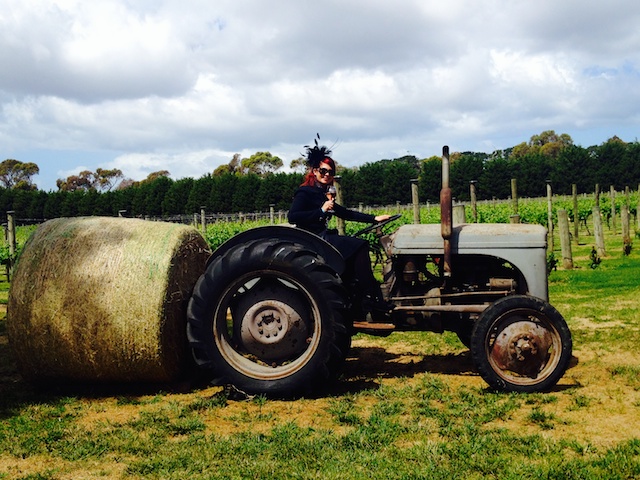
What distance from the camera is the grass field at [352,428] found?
154 inches

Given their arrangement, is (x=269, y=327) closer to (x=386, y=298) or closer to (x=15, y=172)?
(x=386, y=298)

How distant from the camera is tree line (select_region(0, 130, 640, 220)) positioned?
57.4 metres

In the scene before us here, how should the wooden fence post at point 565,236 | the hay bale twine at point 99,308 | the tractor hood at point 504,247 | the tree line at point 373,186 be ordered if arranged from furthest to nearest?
the tree line at point 373,186
the wooden fence post at point 565,236
the tractor hood at point 504,247
the hay bale twine at point 99,308

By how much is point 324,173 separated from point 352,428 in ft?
8.18

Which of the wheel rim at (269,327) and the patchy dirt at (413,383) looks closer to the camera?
the patchy dirt at (413,383)

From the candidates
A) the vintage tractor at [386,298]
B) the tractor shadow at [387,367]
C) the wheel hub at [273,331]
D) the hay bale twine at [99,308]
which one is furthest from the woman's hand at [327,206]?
the tractor shadow at [387,367]

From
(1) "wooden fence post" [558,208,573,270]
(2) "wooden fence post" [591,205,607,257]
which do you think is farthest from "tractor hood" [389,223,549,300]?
(2) "wooden fence post" [591,205,607,257]

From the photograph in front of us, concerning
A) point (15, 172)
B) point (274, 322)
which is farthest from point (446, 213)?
point (15, 172)

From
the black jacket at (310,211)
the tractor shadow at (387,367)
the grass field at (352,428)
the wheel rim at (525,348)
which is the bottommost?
the tractor shadow at (387,367)

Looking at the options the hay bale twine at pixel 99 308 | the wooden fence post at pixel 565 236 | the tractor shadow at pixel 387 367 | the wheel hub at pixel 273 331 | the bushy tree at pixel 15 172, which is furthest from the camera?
the bushy tree at pixel 15 172

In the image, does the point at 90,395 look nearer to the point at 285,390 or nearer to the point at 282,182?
the point at 285,390

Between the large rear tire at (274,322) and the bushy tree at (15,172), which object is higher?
the bushy tree at (15,172)

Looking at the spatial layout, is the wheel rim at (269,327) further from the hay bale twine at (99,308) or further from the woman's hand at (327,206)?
the woman's hand at (327,206)

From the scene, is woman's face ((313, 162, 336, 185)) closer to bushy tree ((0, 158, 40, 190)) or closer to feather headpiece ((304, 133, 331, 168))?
feather headpiece ((304, 133, 331, 168))
